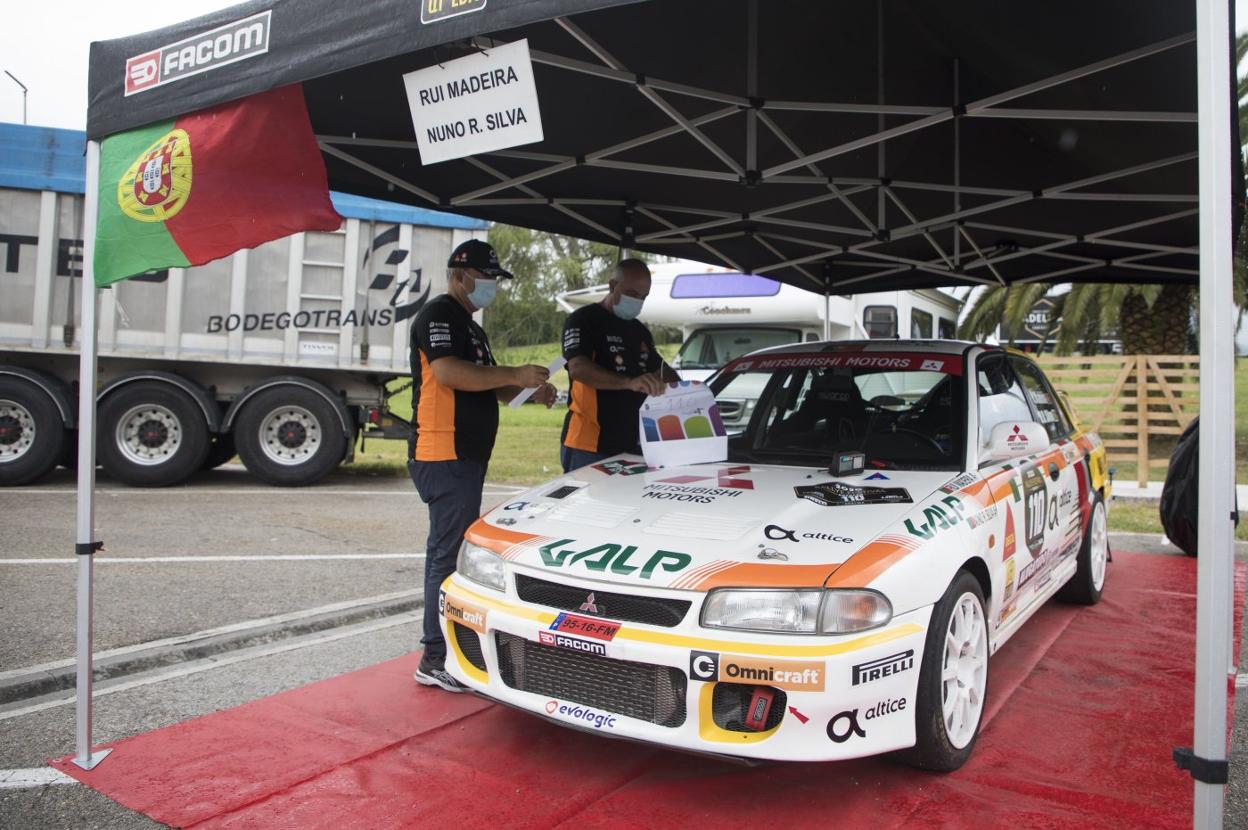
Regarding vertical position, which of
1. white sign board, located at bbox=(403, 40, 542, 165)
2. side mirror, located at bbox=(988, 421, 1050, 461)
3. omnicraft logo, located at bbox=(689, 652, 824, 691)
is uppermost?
white sign board, located at bbox=(403, 40, 542, 165)

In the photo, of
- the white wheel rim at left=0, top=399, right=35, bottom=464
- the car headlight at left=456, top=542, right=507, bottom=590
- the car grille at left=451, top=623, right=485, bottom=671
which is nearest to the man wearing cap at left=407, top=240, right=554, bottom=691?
the car headlight at left=456, top=542, right=507, bottom=590

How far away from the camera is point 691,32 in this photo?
3895 millimetres

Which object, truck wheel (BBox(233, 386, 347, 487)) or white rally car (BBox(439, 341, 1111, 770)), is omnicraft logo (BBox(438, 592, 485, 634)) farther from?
truck wheel (BBox(233, 386, 347, 487))

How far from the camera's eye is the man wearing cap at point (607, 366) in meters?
4.99

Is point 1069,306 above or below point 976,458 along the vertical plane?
above

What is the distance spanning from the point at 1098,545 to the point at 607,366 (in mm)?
3207

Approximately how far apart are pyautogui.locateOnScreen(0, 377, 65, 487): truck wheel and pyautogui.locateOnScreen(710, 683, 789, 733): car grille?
8.73 meters

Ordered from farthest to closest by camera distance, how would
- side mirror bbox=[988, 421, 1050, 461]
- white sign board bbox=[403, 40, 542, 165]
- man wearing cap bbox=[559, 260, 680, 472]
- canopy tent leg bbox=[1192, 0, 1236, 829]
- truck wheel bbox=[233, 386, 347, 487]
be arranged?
truck wheel bbox=[233, 386, 347, 487]
man wearing cap bbox=[559, 260, 680, 472]
side mirror bbox=[988, 421, 1050, 461]
white sign board bbox=[403, 40, 542, 165]
canopy tent leg bbox=[1192, 0, 1236, 829]

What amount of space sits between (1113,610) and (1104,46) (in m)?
3.30

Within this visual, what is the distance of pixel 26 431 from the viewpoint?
9203mm

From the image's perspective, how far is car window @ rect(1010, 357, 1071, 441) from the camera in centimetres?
507

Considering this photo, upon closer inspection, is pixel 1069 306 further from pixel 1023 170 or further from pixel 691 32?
pixel 691 32

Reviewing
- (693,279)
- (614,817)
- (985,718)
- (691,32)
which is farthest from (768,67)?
(693,279)

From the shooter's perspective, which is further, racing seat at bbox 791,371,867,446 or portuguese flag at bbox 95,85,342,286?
racing seat at bbox 791,371,867,446
